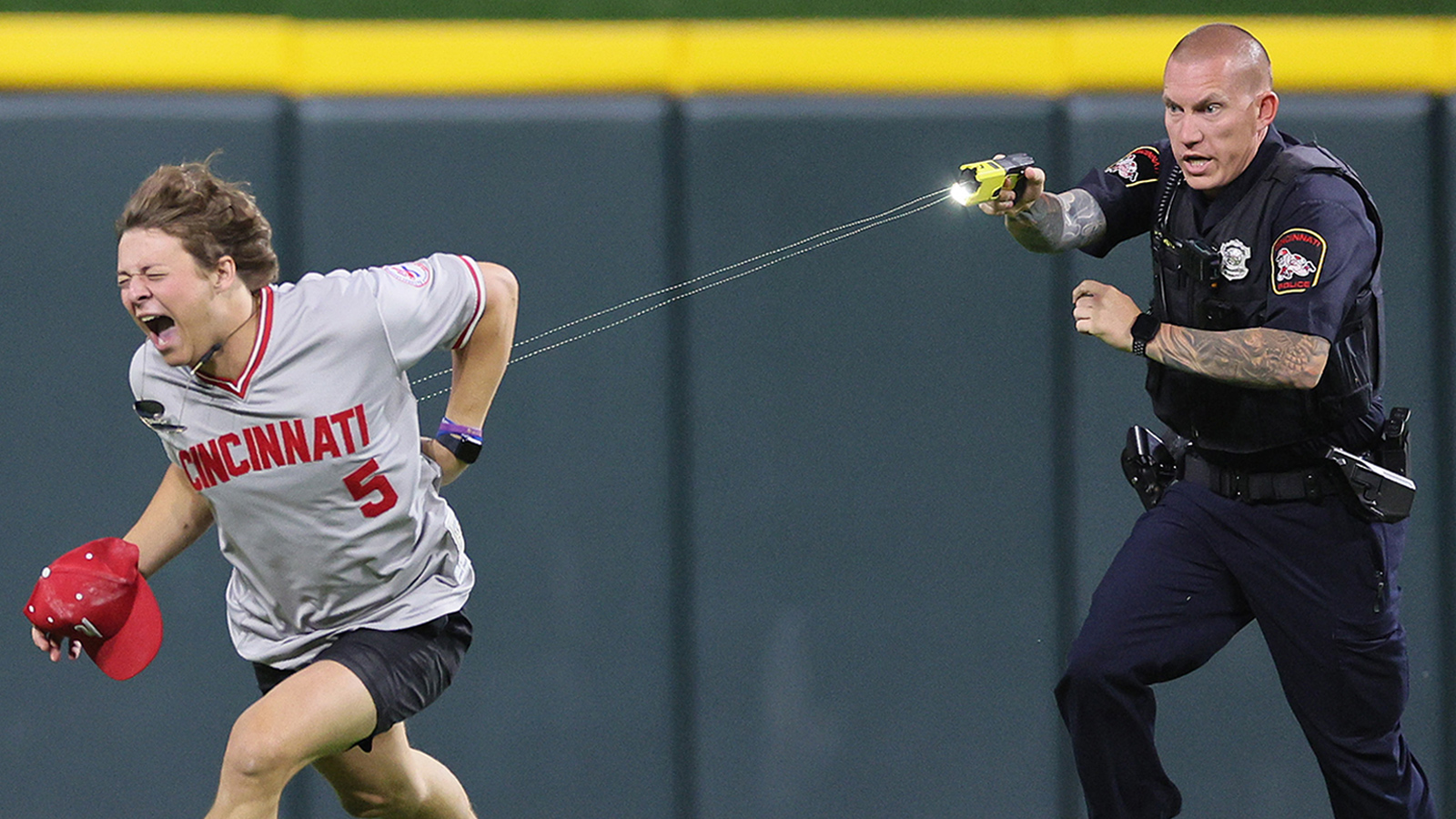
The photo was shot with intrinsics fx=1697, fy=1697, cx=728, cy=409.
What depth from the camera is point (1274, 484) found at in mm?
3100

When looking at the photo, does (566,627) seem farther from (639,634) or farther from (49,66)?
(49,66)

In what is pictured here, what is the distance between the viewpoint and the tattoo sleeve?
3195mm

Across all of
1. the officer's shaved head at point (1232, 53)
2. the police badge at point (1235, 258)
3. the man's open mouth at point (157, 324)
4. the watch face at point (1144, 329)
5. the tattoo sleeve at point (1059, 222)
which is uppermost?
the officer's shaved head at point (1232, 53)

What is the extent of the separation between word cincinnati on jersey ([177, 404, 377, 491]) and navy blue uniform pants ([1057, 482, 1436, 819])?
138 cm

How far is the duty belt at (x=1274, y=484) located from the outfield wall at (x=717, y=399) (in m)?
0.81

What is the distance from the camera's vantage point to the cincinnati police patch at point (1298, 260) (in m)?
2.87

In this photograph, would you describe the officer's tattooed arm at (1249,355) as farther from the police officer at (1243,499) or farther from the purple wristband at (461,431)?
the purple wristband at (461,431)

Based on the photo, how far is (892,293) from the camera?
395cm

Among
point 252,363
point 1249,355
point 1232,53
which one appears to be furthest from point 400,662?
point 1232,53

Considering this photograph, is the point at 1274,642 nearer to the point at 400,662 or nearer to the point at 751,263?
the point at 751,263

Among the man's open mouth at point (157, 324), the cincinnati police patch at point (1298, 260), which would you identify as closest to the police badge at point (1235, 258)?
the cincinnati police patch at point (1298, 260)

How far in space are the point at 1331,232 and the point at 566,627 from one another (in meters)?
1.91

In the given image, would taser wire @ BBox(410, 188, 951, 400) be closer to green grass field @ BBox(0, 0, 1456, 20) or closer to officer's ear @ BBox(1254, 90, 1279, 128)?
green grass field @ BBox(0, 0, 1456, 20)

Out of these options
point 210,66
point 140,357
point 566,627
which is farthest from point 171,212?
point 566,627
